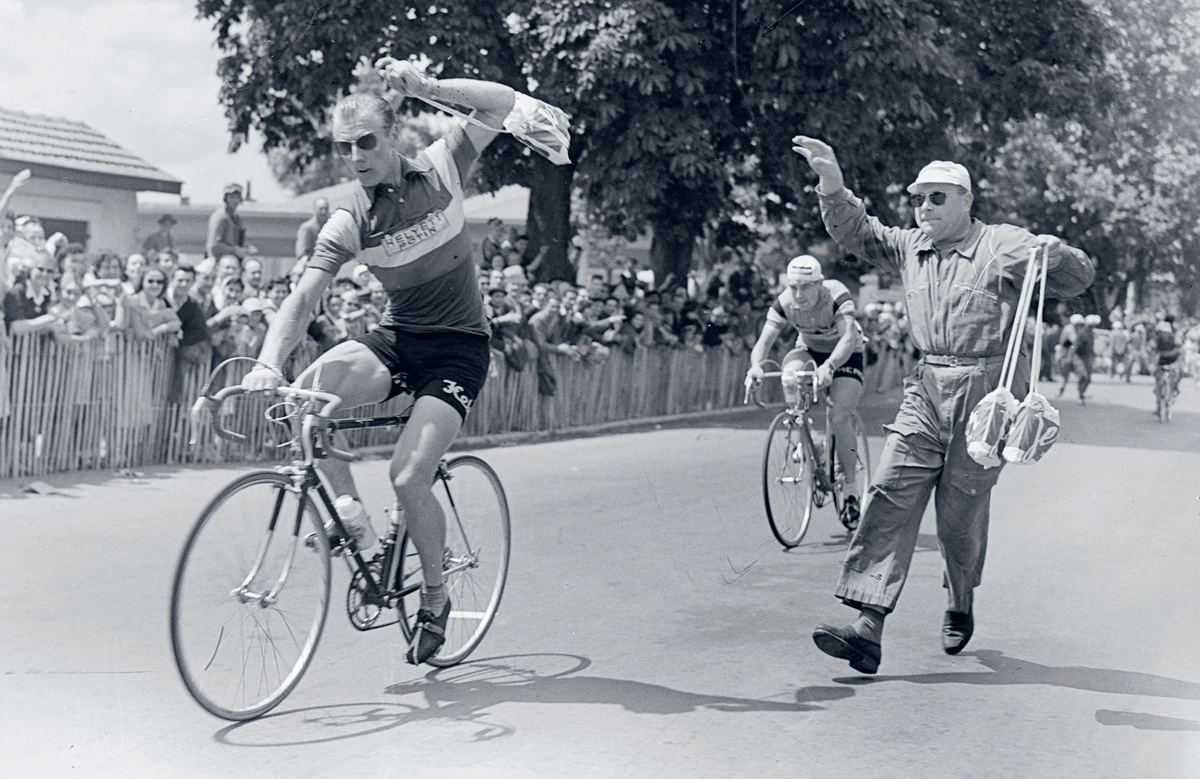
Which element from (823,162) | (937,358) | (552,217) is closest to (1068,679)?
(937,358)

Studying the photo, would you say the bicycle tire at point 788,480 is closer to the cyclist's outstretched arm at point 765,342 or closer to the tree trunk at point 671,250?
the cyclist's outstretched arm at point 765,342

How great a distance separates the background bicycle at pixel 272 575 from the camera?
4.77 meters

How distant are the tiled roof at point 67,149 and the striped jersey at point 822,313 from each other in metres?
12.5

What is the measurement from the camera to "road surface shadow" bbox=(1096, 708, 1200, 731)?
5355mm

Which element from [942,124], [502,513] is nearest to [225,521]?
[502,513]

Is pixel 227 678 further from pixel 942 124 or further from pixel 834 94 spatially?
pixel 942 124

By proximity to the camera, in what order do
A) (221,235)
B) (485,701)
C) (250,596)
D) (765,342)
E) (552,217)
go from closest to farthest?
1. (250,596)
2. (485,701)
3. (765,342)
4. (221,235)
5. (552,217)

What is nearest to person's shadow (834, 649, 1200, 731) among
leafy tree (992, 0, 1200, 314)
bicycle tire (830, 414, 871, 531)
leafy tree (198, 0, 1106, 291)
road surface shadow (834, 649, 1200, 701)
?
road surface shadow (834, 649, 1200, 701)

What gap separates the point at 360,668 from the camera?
581 centimetres

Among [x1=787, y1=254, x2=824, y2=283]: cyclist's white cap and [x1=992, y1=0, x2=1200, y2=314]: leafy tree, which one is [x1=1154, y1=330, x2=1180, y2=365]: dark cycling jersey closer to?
[x1=992, y1=0, x2=1200, y2=314]: leafy tree

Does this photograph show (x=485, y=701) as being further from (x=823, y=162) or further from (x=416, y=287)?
(x=823, y=162)

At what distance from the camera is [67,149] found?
67.1 feet

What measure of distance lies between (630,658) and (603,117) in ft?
43.5

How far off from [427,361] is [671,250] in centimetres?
1951
